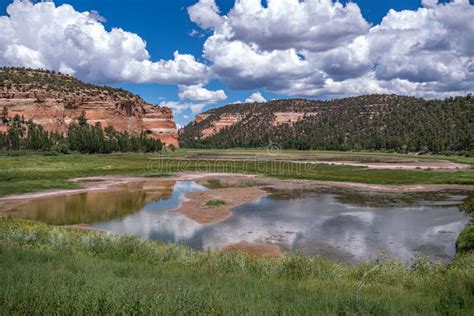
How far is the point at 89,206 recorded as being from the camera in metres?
34.0

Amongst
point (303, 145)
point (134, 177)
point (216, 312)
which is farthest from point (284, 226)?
point (303, 145)

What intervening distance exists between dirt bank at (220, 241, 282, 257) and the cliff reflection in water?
1199cm

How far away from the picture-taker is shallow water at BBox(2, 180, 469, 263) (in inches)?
850

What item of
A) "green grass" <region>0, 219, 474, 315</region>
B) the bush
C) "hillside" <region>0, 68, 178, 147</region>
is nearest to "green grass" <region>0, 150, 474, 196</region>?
the bush

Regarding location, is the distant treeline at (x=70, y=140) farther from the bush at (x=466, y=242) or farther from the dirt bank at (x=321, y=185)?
the bush at (x=466, y=242)

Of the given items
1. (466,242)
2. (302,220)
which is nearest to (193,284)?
(466,242)

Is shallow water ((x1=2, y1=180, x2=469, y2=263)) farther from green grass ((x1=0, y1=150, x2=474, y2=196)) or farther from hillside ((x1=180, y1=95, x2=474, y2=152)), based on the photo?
hillside ((x1=180, y1=95, x2=474, y2=152))

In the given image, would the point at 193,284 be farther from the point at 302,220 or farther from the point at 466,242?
the point at 302,220

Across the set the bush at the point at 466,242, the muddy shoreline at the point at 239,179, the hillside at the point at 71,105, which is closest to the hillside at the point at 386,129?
the hillside at the point at 71,105

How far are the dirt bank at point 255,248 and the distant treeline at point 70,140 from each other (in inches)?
3244

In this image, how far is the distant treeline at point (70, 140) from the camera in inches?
3642

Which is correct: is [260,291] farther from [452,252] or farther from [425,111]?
[425,111]

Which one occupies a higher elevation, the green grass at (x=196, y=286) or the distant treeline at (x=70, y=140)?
the distant treeline at (x=70, y=140)

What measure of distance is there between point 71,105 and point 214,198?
3881 inches
